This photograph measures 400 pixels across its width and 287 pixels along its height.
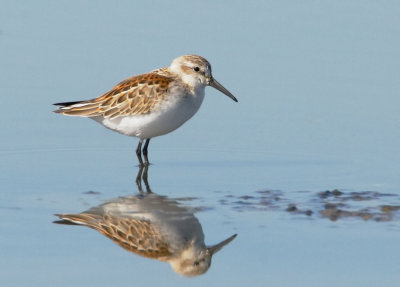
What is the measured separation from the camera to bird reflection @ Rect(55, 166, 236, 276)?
954cm

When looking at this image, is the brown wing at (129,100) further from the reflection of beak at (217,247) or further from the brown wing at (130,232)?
the reflection of beak at (217,247)

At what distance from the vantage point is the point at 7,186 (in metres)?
12.3

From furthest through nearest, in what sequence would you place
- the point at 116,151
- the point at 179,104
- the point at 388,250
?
the point at 116,151 → the point at 179,104 → the point at 388,250

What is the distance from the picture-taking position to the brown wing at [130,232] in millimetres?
9742

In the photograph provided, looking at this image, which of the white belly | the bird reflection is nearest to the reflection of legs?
the bird reflection

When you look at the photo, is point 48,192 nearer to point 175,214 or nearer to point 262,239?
point 175,214

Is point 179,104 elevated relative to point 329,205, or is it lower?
elevated

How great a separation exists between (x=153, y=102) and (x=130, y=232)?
3.69 m

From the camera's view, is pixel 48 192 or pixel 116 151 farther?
pixel 116 151

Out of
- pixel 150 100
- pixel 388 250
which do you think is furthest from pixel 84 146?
pixel 388 250

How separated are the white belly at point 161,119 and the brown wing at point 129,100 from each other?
0.10m

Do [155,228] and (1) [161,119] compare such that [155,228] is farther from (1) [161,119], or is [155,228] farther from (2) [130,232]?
(1) [161,119]

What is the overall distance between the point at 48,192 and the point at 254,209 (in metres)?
2.64

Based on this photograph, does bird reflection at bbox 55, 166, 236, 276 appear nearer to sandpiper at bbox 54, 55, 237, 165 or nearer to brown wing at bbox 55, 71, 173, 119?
sandpiper at bbox 54, 55, 237, 165
